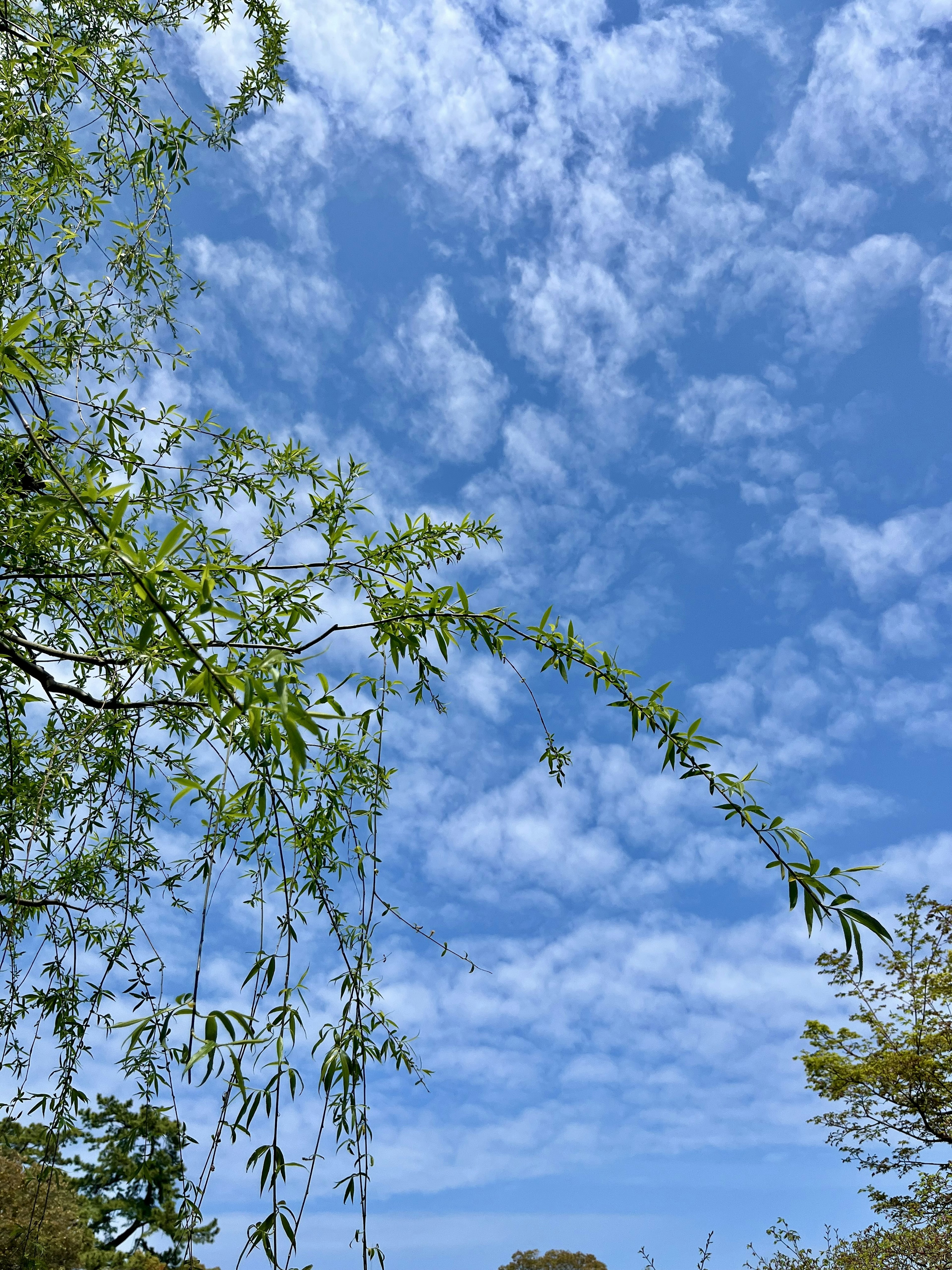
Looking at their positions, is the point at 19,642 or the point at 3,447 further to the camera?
the point at 3,447

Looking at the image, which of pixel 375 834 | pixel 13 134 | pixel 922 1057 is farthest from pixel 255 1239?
pixel 922 1057

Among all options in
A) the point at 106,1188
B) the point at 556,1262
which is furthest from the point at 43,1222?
the point at 556,1262

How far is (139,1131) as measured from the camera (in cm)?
167

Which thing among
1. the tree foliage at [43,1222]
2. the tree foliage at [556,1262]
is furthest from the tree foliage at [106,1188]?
the tree foliage at [556,1262]

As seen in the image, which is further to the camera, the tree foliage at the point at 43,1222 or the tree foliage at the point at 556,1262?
the tree foliage at the point at 556,1262

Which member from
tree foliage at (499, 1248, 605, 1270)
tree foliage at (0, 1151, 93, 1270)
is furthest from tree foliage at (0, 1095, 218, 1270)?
tree foliage at (499, 1248, 605, 1270)

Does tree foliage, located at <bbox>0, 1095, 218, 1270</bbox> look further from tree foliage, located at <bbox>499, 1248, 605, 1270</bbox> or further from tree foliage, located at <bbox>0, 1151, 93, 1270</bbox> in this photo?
tree foliage, located at <bbox>499, 1248, 605, 1270</bbox>

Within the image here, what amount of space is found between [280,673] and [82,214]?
9.36 ft

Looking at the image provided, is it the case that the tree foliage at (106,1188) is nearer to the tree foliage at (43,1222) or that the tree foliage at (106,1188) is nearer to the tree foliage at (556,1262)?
the tree foliage at (43,1222)

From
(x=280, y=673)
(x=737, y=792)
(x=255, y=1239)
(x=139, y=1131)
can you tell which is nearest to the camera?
(x=280, y=673)

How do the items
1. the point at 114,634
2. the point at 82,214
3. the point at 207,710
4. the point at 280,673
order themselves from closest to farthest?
the point at 280,673 < the point at 207,710 < the point at 114,634 < the point at 82,214

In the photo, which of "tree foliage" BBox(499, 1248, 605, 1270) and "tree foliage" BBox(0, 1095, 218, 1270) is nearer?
"tree foliage" BBox(0, 1095, 218, 1270)

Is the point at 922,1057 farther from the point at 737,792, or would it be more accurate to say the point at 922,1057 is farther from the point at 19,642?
the point at 19,642

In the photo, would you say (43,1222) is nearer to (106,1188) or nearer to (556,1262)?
(106,1188)
